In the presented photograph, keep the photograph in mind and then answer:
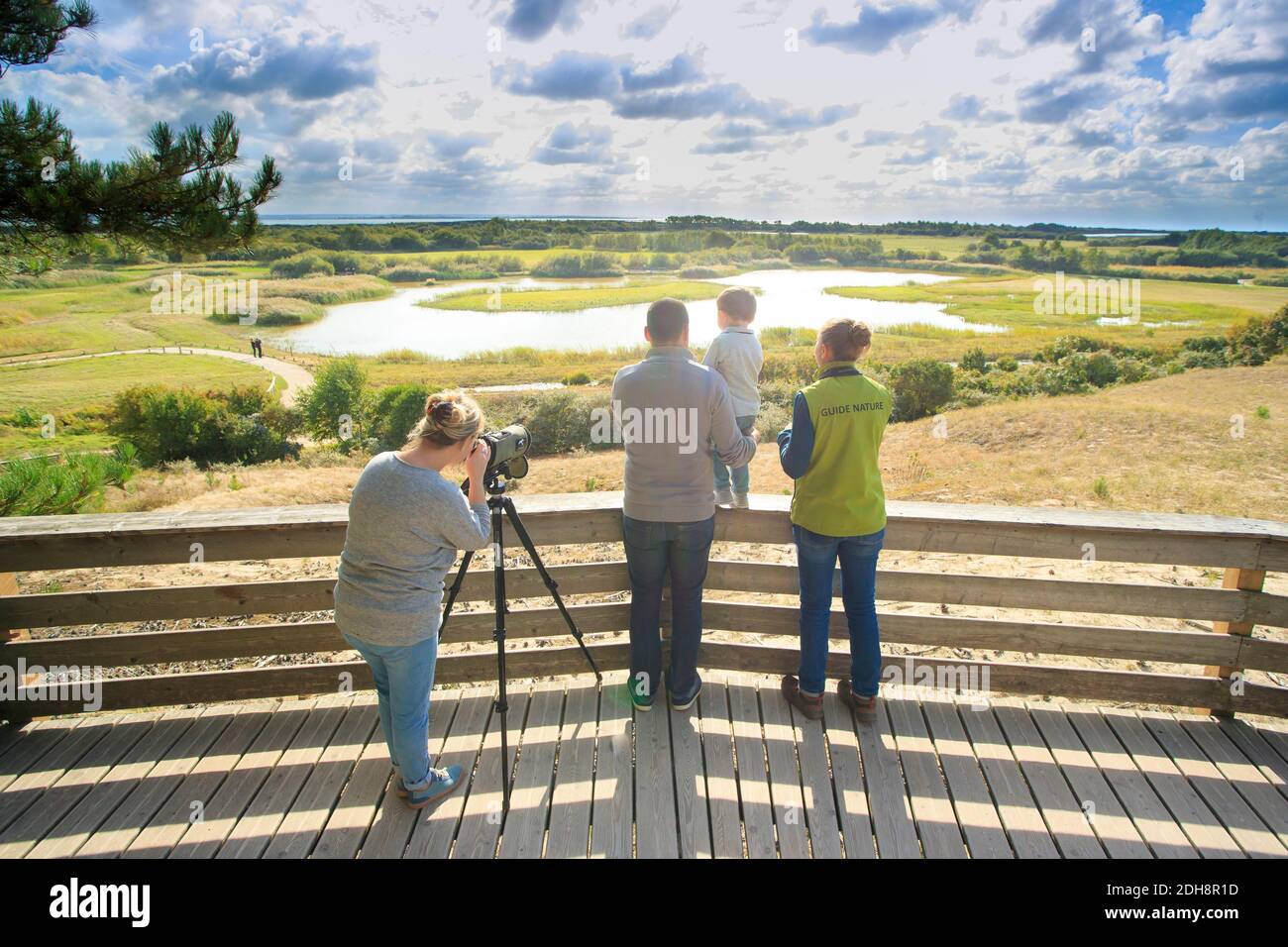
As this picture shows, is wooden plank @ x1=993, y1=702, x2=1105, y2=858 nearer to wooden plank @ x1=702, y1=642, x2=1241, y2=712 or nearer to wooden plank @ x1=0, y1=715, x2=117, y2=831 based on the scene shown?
wooden plank @ x1=702, y1=642, x2=1241, y2=712

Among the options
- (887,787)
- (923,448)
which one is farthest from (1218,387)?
(887,787)

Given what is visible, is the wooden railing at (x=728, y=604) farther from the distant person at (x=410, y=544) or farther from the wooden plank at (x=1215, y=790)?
the distant person at (x=410, y=544)

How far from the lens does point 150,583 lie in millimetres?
7109

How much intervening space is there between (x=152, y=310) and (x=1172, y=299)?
8584 centimetres

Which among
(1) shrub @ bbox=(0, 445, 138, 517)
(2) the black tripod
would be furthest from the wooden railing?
(1) shrub @ bbox=(0, 445, 138, 517)

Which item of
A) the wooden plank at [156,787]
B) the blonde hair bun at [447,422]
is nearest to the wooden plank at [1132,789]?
the blonde hair bun at [447,422]

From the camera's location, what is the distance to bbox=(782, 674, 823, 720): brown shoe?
2914 mm

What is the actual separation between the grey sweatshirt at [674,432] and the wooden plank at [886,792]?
120 cm

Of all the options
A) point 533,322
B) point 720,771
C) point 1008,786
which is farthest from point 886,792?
point 533,322

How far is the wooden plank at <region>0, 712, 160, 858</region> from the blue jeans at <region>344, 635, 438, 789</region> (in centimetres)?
128

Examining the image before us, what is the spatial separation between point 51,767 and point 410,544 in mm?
2068

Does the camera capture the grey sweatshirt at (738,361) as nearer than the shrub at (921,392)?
Yes

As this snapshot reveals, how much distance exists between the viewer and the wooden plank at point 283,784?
2338 mm
